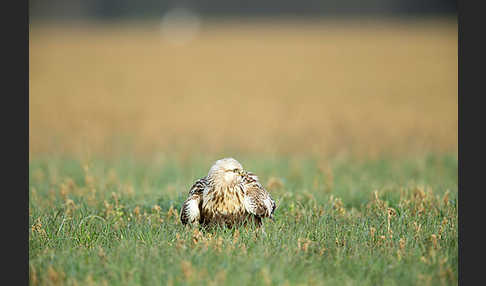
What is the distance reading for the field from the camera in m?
5.64

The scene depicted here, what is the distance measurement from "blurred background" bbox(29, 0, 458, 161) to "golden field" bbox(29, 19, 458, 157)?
2.5 inches

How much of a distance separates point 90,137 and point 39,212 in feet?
26.6

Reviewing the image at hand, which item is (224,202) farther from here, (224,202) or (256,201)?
(256,201)

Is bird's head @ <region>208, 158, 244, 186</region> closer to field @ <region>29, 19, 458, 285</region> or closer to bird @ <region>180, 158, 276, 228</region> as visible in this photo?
bird @ <region>180, 158, 276, 228</region>

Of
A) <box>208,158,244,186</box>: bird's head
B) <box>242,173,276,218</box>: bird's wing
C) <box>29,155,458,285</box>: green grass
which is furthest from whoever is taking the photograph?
<box>242,173,276,218</box>: bird's wing

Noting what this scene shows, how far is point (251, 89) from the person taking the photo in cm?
2350

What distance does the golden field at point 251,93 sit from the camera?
15.1 m

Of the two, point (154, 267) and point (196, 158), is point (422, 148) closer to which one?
point (196, 158)

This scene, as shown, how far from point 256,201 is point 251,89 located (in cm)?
1696

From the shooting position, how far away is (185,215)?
674 centimetres

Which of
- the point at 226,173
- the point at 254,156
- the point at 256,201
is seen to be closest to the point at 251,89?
the point at 254,156

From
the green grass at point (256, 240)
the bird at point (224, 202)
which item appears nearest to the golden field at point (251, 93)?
the green grass at point (256, 240)

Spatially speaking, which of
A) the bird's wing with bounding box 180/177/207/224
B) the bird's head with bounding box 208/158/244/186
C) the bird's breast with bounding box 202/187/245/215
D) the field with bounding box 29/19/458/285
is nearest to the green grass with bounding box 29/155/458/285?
the field with bounding box 29/19/458/285

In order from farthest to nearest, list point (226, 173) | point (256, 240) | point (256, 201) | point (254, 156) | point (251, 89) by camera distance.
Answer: point (251, 89) → point (254, 156) → point (256, 201) → point (226, 173) → point (256, 240)
